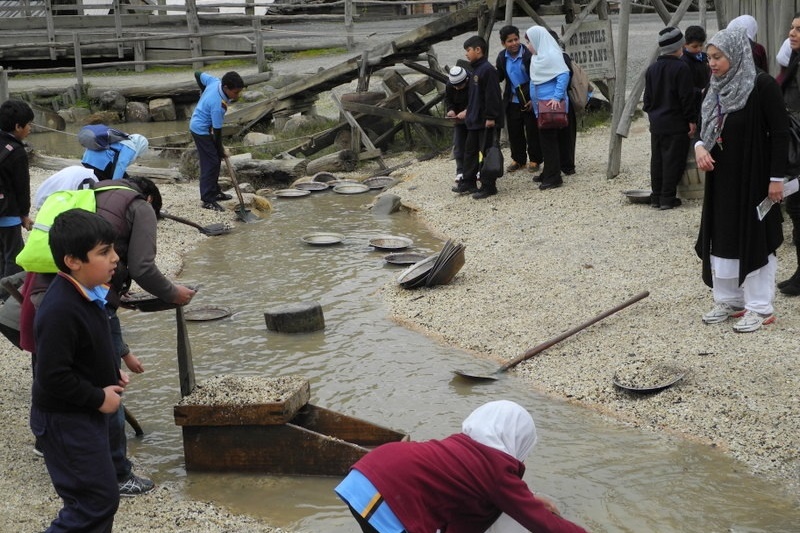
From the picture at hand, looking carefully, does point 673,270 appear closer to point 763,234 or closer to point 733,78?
point 763,234

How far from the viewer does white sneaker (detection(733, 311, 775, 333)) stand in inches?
246

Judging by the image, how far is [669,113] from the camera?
9.33 meters

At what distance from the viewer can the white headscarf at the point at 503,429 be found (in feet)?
11.6

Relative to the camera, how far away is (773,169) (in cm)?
596

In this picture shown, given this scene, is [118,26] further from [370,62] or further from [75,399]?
[75,399]

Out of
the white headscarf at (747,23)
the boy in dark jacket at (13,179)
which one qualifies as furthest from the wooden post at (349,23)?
the white headscarf at (747,23)

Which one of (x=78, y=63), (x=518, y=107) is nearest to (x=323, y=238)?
(x=518, y=107)

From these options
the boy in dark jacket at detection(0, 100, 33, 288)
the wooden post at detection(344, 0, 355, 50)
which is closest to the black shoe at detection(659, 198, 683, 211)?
the boy in dark jacket at detection(0, 100, 33, 288)

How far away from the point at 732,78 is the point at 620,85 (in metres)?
4.92

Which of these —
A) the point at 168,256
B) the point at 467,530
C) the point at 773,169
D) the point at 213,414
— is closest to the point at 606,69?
Answer: the point at 168,256

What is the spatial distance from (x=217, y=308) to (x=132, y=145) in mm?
2159

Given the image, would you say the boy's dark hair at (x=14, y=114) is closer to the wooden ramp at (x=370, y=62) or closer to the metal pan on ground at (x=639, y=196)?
the metal pan on ground at (x=639, y=196)

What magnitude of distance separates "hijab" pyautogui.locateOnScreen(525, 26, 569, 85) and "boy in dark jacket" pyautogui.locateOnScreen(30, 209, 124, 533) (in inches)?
318

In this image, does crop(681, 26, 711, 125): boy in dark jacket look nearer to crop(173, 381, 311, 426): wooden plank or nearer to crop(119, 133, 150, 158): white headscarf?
crop(119, 133, 150, 158): white headscarf
